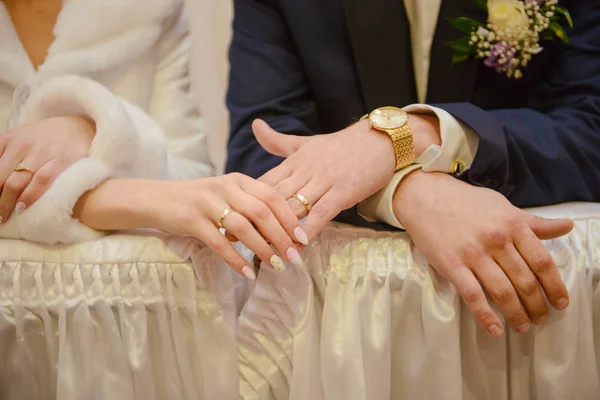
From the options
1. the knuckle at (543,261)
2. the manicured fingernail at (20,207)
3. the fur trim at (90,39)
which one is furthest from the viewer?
the fur trim at (90,39)

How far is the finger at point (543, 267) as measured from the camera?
671 millimetres

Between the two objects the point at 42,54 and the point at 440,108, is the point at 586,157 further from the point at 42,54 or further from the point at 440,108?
the point at 42,54

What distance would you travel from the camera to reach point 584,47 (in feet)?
2.85

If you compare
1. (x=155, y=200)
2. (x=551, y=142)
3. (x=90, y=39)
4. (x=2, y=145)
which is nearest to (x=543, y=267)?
(x=551, y=142)

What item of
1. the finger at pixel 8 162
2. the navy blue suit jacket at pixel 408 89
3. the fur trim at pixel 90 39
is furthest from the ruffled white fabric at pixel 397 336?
the fur trim at pixel 90 39

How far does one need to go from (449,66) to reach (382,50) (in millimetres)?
105

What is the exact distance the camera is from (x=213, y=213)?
702 mm

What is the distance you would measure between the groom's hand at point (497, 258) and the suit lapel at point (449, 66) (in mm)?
264

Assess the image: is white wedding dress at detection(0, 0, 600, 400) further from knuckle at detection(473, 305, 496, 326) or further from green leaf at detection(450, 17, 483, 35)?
green leaf at detection(450, 17, 483, 35)

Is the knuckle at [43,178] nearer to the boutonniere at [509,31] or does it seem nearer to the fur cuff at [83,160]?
the fur cuff at [83,160]

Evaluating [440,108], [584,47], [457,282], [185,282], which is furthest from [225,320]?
[584,47]

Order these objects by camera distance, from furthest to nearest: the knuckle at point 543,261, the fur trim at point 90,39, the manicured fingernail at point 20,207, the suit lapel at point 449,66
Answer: the fur trim at point 90,39
the suit lapel at point 449,66
the manicured fingernail at point 20,207
the knuckle at point 543,261

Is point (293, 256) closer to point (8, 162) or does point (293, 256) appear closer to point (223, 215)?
point (223, 215)

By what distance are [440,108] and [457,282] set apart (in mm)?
237
